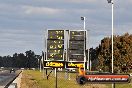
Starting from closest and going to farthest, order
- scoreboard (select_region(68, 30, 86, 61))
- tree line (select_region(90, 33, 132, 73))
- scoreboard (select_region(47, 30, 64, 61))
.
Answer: scoreboard (select_region(68, 30, 86, 61)) < scoreboard (select_region(47, 30, 64, 61)) < tree line (select_region(90, 33, 132, 73))

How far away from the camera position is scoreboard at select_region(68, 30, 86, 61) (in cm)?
4431

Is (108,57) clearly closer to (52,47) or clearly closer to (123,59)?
(123,59)

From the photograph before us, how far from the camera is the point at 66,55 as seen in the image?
150ft

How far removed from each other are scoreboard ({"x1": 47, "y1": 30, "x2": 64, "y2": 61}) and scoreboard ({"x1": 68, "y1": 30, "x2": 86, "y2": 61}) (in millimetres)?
873

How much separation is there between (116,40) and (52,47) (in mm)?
71577

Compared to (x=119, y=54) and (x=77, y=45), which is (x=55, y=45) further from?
(x=119, y=54)

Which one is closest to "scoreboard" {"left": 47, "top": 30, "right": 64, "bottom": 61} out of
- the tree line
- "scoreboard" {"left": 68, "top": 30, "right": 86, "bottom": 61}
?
"scoreboard" {"left": 68, "top": 30, "right": 86, "bottom": 61}

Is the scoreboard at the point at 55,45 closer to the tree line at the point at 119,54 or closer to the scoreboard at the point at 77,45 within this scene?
the scoreboard at the point at 77,45

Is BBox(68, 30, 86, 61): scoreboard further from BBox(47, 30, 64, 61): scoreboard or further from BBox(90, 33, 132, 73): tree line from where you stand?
BBox(90, 33, 132, 73): tree line

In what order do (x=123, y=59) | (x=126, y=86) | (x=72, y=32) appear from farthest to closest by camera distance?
1. (x=123, y=59)
2. (x=126, y=86)
3. (x=72, y=32)

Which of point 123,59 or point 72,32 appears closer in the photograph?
point 72,32

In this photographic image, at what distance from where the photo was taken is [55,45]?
4503cm

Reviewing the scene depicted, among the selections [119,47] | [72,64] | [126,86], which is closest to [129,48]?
[119,47]

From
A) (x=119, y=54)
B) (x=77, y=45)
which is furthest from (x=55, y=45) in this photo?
(x=119, y=54)
